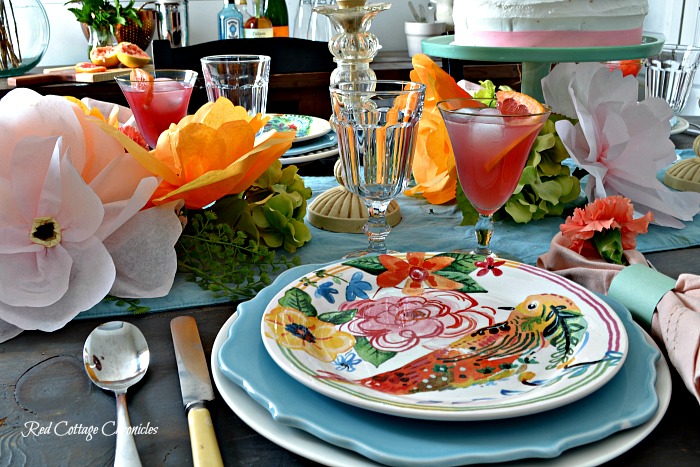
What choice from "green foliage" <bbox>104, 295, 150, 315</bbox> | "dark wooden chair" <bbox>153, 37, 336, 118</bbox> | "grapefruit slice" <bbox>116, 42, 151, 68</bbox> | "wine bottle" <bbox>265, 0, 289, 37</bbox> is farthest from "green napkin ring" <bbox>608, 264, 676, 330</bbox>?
"wine bottle" <bbox>265, 0, 289, 37</bbox>

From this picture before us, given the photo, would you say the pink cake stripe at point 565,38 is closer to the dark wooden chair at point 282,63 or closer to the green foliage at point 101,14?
the dark wooden chair at point 282,63

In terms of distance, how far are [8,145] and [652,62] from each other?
3.97 ft

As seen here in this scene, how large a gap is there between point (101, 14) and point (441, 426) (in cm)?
235

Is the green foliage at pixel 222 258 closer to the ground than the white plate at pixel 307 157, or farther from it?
closer to the ground

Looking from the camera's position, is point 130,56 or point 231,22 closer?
point 130,56

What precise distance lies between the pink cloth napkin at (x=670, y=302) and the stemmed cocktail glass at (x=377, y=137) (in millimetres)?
183

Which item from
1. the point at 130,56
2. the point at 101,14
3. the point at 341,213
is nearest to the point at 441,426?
the point at 341,213

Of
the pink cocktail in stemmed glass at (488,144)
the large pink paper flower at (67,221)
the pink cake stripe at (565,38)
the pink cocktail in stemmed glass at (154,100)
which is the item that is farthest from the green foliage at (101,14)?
the pink cocktail in stemmed glass at (488,144)

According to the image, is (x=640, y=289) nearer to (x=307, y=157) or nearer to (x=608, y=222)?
(x=608, y=222)

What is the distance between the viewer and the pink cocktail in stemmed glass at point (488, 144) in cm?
67

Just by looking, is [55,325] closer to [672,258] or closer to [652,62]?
[672,258]

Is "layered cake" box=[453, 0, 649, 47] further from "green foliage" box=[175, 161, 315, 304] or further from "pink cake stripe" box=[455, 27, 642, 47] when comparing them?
"green foliage" box=[175, 161, 315, 304]

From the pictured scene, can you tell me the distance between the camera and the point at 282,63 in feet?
6.02

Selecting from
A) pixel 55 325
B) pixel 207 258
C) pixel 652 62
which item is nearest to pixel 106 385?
pixel 55 325
